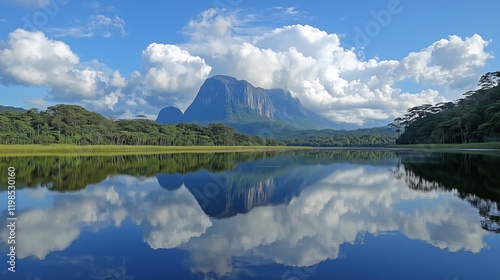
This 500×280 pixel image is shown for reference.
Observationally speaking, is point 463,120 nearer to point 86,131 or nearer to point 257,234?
point 257,234

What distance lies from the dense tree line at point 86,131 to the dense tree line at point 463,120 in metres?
69.9

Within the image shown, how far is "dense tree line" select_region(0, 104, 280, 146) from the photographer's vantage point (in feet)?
290

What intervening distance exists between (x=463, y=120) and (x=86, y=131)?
9854 cm

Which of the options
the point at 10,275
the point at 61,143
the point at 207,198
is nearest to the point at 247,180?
the point at 207,198

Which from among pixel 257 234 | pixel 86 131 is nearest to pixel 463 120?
pixel 257 234

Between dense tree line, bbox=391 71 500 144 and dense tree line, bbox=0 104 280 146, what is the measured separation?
229 ft

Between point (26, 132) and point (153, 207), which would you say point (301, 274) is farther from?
point (26, 132)

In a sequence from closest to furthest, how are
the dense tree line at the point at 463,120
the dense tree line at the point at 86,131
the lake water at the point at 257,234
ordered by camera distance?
the lake water at the point at 257,234 < the dense tree line at the point at 463,120 < the dense tree line at the point at 86,131

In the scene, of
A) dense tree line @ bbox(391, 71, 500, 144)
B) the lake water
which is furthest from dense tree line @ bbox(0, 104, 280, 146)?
the lake water

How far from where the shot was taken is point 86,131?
101m

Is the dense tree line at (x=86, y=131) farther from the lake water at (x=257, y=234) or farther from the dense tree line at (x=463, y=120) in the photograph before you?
the lake water at (x=257, y=234)

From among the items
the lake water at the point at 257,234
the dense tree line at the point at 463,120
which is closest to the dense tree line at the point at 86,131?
the dense tree line at the point at 463,120

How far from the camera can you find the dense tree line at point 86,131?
88250 mm

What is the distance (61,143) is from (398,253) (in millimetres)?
97587
